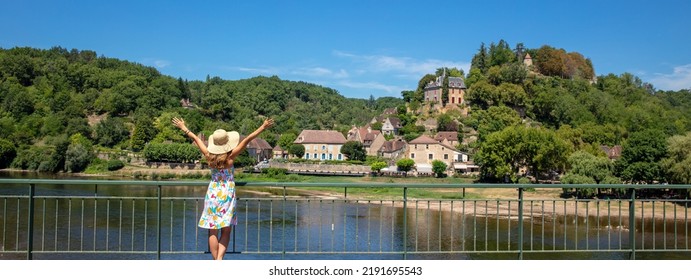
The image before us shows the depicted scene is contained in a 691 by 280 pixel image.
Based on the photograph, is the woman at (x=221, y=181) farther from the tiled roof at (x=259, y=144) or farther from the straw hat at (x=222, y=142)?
the tiled roof at (x=259, y=144)

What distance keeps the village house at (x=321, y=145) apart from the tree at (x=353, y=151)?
141 inches

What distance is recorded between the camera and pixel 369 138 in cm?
9162

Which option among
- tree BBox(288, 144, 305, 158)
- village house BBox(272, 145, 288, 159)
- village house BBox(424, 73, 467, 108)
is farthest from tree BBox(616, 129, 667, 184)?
village house BBox(424, 73, 467, 108)

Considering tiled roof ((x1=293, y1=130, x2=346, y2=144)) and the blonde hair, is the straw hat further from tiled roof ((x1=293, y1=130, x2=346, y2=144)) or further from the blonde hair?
tiled roof ((x1=293, y1=130, x2=346, y2=144))

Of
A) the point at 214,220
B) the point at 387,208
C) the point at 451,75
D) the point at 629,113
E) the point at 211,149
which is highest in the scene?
the point at 451,75

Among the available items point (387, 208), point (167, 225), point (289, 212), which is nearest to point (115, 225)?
point (167, 225)

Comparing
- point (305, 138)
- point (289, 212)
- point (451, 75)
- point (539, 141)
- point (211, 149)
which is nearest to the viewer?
point (211, 149)

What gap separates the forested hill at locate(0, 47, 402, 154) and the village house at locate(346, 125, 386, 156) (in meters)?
9.68

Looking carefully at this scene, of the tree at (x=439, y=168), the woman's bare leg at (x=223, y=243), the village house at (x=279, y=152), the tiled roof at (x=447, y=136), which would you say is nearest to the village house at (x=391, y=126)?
the tiled roof at (x=447, y=136)

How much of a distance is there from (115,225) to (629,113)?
82204mm

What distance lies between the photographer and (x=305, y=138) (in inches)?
3403

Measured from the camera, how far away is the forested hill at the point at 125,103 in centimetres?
8319

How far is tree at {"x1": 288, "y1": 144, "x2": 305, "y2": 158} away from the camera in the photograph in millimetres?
83188
